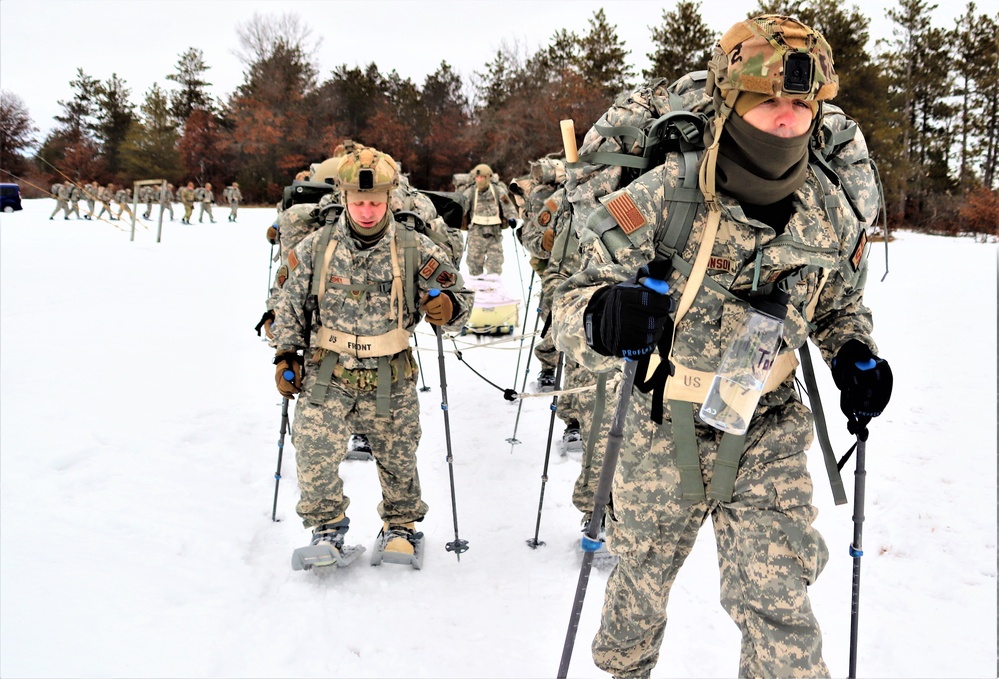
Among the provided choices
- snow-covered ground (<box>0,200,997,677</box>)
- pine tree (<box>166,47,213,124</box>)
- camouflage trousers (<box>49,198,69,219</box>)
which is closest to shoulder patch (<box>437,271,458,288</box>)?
snow-covered ground (<box>0,200,997,677</box>)

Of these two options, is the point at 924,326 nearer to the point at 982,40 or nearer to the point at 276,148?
the point at 982,40

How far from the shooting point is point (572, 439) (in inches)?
259

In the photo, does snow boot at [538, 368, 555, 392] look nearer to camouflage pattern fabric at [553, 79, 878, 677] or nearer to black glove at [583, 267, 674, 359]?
camouflage pattern fabric at [553, 79, 878, 677]

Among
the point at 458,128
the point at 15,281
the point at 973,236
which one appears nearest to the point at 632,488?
the point at 15,281

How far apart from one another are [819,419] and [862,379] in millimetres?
236

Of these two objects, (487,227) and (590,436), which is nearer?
(590,436)

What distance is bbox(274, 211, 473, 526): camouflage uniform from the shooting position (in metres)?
4.39

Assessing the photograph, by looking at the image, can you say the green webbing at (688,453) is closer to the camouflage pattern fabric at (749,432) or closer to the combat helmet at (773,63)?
the camouflage pattern fabric at (749,432)

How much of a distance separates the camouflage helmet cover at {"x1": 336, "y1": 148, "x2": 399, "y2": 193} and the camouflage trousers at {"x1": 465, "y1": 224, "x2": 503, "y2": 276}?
10.1m

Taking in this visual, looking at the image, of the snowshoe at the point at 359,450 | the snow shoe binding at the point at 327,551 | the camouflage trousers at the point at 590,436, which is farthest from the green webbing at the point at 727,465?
the snowshoe at the point at 359,450

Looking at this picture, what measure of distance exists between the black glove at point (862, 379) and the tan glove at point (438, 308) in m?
2.49

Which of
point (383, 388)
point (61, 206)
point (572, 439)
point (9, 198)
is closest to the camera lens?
point (383, 388)

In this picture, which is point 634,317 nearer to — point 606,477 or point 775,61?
point 606,477

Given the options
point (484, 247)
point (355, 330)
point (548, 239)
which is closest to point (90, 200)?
point (484, 247)
